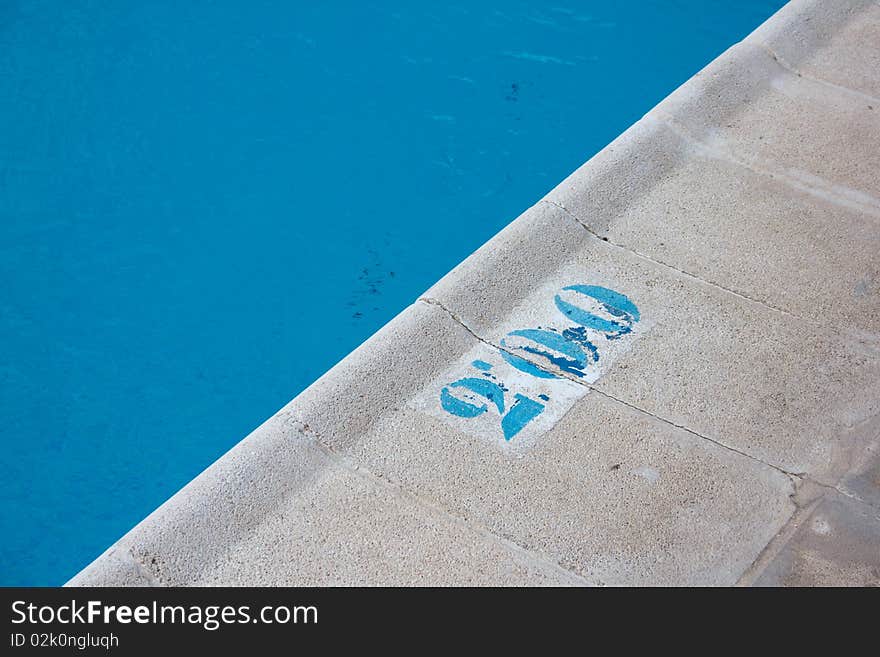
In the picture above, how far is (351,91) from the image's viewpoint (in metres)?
8.42

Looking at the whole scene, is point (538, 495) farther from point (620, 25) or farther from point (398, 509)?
point (620, 25)

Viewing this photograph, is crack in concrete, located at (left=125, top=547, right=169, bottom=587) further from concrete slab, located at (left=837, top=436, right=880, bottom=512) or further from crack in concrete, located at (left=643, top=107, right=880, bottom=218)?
crack in concrete, located at (left=643, top=107, right=880, bottom=218)

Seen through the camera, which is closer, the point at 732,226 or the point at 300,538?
the point at 300,538

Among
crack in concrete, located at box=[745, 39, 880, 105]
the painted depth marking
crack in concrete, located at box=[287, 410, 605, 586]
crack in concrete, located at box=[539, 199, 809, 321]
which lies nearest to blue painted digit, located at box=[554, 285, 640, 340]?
the painted depth marking

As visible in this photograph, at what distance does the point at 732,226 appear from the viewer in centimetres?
522

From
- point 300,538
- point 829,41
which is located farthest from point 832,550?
point 829,41

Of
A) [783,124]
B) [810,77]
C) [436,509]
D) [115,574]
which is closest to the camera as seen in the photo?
[115,574]

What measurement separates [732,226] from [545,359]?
154 centimetres

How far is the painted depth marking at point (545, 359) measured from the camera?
417cm

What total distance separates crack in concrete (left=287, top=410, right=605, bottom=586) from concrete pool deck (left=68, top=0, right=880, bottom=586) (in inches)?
0.4

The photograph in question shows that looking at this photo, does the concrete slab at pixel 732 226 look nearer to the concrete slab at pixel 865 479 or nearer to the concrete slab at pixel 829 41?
the concrete slab at pixel 865 479

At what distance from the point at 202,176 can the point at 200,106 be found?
94 cm

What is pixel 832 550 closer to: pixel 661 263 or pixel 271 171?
pixel 661 263

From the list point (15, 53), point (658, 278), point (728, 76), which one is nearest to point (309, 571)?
point (658, 278)
